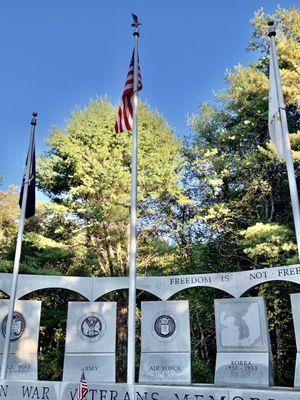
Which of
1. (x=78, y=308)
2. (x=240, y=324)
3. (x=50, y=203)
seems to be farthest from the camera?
(x=50, y=203)

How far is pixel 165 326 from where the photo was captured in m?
10.7

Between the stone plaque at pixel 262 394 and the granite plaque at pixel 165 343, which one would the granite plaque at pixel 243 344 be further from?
the stone plaque at pixel 262 394

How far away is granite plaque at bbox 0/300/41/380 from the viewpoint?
10258mm

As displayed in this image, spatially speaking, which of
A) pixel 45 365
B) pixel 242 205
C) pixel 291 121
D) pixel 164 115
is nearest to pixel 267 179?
pixel 242 205

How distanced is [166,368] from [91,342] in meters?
2.16

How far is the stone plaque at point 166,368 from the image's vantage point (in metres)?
9.99

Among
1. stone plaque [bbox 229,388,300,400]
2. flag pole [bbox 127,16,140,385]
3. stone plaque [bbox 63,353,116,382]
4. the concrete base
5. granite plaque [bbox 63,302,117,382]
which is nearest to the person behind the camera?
stone plaque [bbox 229,388,300,400]

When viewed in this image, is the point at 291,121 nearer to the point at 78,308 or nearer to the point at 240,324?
the point at 240,324

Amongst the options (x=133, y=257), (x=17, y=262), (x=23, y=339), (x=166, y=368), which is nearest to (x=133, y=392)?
(x=166, y=368)

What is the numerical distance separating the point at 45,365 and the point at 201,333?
7.27 m

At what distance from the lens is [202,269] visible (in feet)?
59.4

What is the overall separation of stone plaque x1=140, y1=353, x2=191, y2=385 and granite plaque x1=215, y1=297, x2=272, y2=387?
0.82m

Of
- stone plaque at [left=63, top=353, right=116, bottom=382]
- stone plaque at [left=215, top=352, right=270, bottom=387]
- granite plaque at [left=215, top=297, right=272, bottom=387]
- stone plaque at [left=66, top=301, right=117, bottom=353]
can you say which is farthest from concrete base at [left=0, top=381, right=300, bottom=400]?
stone plaque at [left=66, top=301, right=117, bottom=353]

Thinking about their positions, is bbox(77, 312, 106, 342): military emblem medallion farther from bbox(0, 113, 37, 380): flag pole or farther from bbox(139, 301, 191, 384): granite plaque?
bbox(0, 113, 37, 380): flag pole
